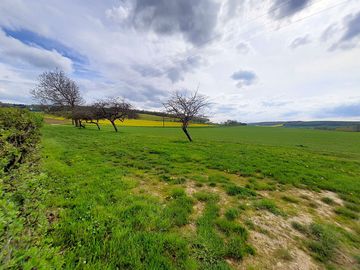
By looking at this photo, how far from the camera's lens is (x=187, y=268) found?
246cm

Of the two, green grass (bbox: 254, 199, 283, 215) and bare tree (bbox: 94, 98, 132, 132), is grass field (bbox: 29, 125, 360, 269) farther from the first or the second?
Answer: bare tree (bbox: 94, 98, 132, 132)

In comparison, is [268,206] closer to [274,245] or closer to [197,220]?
[274,245]

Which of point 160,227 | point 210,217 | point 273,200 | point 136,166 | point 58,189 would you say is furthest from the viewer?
point 136,166

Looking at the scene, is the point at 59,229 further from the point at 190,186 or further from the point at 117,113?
the point at 117,113

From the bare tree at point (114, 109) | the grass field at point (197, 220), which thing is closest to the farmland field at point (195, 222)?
the grass field at point (197, 220)

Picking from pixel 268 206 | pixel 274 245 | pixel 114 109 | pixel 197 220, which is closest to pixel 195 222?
pixel 197 220

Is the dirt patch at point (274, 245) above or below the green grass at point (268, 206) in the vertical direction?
below

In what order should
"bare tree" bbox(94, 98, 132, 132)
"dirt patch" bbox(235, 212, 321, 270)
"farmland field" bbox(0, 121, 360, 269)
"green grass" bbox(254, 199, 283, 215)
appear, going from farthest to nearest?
"bare tree" bbox(94, 98, 132, 132) → "green grass" bbox(254, 199, 283, 215) → "dirt patch" bbox(235, 212, 321, 270) → "farmland field" bbox(0, 121, 360, 269)

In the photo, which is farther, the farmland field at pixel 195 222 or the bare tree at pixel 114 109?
the bare tree at pixel 114 109

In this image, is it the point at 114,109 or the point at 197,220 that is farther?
the point at 114,109

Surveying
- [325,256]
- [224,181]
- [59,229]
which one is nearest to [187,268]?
[59,229]

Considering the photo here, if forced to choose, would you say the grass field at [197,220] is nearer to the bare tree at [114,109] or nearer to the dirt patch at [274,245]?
the dirt patch at [274,245]

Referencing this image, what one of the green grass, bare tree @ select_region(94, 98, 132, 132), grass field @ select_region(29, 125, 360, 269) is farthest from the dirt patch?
bare tree @ select_region(94, 98, 132, 132)

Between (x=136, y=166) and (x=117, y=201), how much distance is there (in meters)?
3.65
